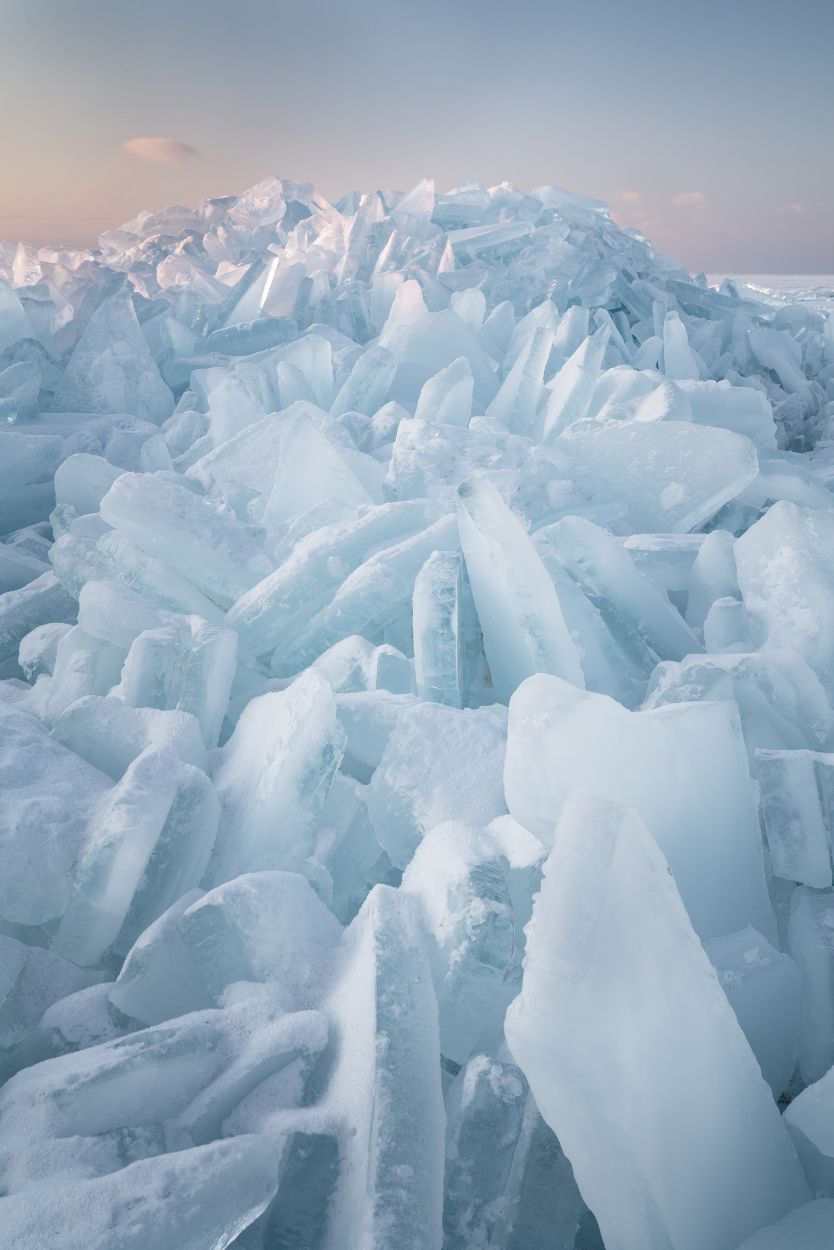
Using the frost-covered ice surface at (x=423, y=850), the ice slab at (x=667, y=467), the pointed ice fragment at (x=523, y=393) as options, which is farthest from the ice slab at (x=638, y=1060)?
the pointed ice fragment at (x=523, y=393)

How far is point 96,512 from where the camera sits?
5.58 feet

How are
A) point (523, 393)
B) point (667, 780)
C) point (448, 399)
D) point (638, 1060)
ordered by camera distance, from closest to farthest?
point (638, 1060)
point (667, 780)
point (448, 399)
point (523, 393)

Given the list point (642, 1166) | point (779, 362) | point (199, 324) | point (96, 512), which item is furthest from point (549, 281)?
point (642, 1166)

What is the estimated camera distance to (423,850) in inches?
28.9

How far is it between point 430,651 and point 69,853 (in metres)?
0.45

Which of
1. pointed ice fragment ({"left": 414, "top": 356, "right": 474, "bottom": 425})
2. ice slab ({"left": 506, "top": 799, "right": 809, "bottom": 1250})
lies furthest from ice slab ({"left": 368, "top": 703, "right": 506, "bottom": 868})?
pointed ice fragment ({"left": 414, "top": 356, "right": 474, "bottom": 425})

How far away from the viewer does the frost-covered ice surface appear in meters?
0.48

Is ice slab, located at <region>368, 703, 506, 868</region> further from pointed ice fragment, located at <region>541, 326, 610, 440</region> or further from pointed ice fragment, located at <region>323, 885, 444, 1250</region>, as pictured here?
pointed ice fragment, located at <region>541, 326, 610, 440</region>

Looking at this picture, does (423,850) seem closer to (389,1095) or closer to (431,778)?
(431,778)

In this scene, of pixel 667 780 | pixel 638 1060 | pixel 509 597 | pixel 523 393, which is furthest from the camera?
pixel 523 393

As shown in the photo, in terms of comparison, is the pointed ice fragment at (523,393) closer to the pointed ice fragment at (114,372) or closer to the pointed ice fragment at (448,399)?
the pointed ice fragment at (448,399)

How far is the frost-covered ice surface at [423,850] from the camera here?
1.58 feet

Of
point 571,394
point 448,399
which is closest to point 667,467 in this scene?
point 571,394

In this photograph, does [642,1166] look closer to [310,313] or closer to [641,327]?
[310,313]
